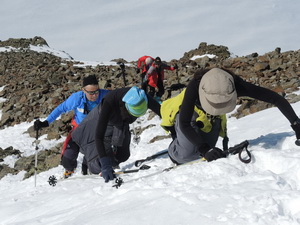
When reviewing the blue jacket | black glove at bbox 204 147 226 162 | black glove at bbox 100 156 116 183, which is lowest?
black glove at bbox 100 156 116 183

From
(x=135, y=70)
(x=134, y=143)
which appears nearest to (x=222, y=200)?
(x=134, y=143)

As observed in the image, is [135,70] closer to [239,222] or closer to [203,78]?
[203,78]

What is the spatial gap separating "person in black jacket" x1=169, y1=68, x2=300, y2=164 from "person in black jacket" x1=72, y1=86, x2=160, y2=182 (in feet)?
2.89

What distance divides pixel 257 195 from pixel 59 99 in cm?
1479

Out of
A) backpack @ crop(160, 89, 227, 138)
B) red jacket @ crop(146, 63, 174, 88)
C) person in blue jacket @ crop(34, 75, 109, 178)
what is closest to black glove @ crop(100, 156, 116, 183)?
backpack @ crop(160, 89, 227, 138)

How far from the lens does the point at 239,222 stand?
268 cm

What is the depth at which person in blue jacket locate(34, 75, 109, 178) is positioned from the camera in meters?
6.34

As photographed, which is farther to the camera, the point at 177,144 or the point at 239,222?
the point at 177,144

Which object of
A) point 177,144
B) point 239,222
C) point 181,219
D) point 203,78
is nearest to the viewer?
point 239,222

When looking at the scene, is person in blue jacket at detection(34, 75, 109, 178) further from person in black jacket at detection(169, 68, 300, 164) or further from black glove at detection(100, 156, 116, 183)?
person in black jacket at detection(169, 68, 300, 164)

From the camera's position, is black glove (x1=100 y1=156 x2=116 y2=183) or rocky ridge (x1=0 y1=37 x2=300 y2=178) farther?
rocky ridge (x1=0 y1=37 x2=300 y2=178)

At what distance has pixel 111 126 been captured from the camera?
591 centimetres

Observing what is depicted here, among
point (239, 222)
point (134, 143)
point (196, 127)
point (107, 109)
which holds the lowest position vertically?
point (134, 143)

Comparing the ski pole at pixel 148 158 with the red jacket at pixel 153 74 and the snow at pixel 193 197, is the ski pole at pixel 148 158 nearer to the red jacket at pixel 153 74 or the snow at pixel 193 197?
the snow at pixel 193 197
